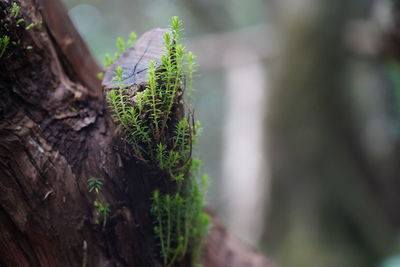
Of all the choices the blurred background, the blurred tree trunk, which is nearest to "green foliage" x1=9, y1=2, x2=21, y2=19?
the blurred background

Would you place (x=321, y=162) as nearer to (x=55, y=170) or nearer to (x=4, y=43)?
(x=55, y=170)

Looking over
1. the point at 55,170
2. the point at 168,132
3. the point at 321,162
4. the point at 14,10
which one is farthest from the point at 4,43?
the point at 321,162

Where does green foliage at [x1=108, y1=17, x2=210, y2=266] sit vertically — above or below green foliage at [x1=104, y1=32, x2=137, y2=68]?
below

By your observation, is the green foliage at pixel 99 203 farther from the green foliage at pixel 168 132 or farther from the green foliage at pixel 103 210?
the green foliage at pixel 168 132

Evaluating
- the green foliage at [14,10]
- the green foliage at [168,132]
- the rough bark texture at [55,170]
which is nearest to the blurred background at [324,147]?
the green foliage at [168,132]

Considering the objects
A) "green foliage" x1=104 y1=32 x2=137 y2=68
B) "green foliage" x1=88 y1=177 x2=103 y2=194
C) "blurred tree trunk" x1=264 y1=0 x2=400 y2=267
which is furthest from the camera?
"blurred tree trunk" x1=264 y1=0 x2=400 y2=267

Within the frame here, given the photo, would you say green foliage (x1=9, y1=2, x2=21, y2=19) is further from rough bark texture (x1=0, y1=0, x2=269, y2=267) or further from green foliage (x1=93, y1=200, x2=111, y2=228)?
green foliage (x1=93, y1=200, x2=111, y2=228)

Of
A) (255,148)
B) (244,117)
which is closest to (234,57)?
(244,117)
